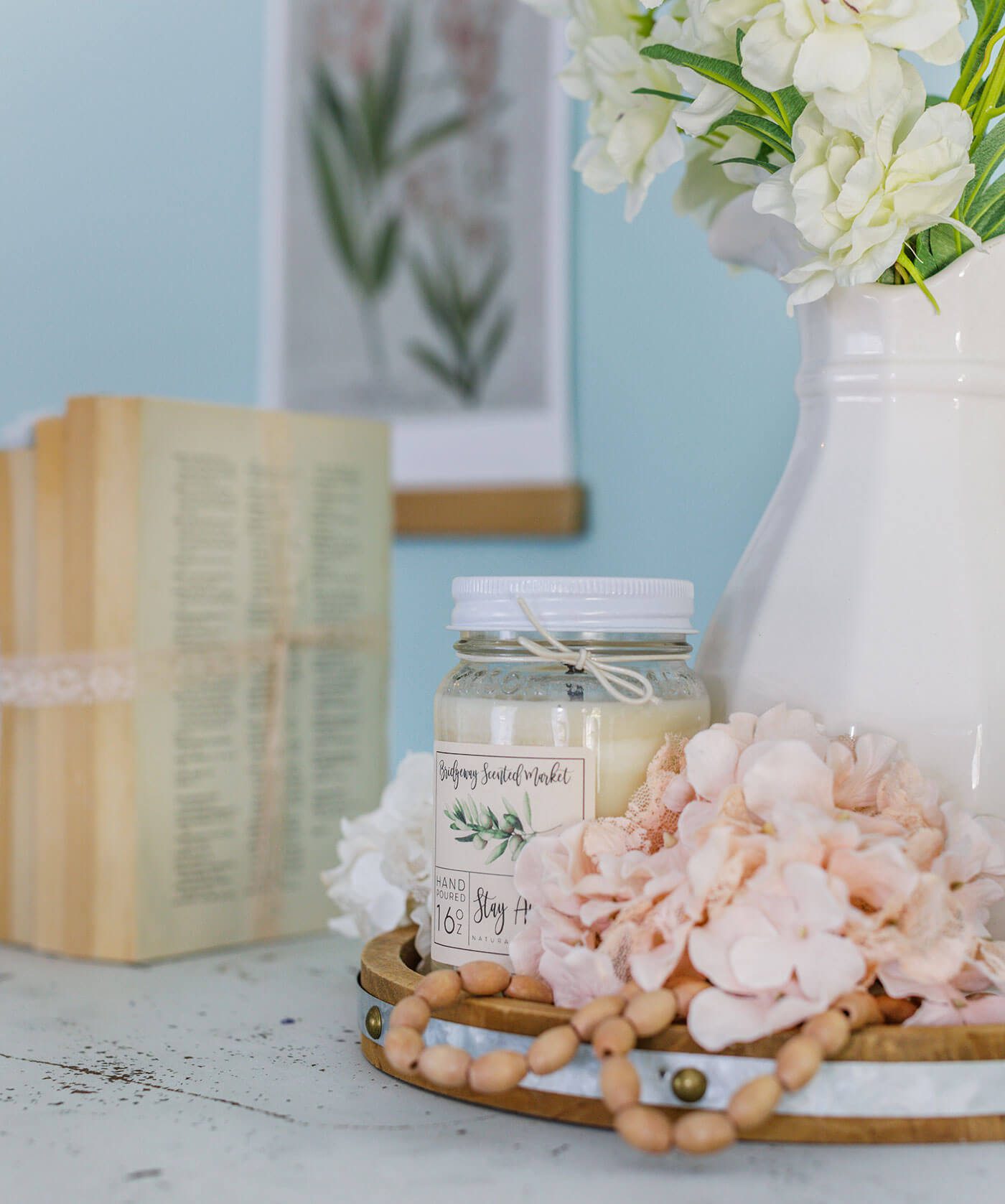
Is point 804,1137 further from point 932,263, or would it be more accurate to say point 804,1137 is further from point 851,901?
point 932,263

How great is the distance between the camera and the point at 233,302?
1175mm

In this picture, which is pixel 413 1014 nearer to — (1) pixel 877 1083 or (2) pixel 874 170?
(1) pixel 877 1083

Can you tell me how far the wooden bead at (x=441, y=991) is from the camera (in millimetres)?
400

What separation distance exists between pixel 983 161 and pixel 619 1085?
0.32 metres

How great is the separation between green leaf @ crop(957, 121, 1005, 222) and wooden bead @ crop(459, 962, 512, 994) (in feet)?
0.99

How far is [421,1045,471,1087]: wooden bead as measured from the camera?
0.37 m

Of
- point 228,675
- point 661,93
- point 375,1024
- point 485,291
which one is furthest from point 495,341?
point 375,1024

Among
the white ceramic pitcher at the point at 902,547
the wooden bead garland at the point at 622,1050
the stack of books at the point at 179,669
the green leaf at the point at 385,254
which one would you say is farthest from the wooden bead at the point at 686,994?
the green leaf at the point at 385,254

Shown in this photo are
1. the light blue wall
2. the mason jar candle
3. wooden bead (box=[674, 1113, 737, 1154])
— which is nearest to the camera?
wooden bead (box=[674, 1113, 737, 1154])

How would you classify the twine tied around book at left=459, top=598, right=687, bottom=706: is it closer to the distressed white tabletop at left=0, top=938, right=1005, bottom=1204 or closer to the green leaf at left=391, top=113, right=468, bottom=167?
the distressed white tabletop at left=0, top=938, right=1005, bottom=1204

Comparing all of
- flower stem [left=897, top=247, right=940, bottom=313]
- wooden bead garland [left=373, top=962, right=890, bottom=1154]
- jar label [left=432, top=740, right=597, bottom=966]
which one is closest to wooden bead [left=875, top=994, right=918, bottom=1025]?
wooden bead garland [left=373, top=962, right=890, bottom=1154]

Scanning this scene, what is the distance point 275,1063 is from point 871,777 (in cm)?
23

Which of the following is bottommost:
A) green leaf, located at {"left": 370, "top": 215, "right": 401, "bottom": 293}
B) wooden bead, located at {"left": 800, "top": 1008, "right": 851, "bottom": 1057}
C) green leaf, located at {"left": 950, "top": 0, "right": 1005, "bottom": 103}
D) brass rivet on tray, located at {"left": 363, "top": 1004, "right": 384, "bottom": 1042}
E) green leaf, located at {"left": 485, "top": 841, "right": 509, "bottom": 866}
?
brass rivet on tray, located at {"left": 363, "top": 1004, "right": 384, "bottom": 1042}

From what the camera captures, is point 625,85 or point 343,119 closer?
point 625,85
